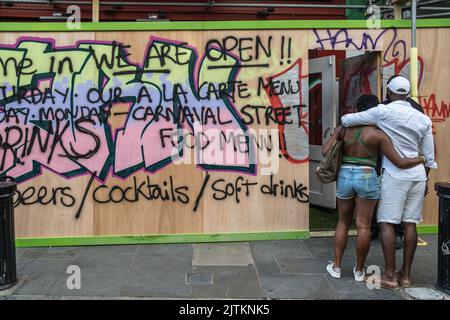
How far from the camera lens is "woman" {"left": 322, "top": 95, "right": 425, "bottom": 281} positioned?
4.70 metres

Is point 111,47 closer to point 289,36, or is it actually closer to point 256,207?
point 289,36

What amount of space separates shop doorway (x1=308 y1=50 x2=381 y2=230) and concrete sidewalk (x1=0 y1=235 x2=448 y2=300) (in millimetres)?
1217

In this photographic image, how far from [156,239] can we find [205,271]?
1.16 metres

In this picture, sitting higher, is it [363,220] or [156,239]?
[363,220]

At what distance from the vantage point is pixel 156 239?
6211 mm

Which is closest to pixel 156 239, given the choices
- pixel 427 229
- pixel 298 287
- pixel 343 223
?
pixel 298 287

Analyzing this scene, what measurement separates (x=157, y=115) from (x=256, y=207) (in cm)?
174

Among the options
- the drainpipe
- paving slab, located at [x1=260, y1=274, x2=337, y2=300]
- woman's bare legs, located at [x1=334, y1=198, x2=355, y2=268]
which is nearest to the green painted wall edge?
the drainpipe

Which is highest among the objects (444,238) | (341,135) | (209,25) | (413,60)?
(209,25)

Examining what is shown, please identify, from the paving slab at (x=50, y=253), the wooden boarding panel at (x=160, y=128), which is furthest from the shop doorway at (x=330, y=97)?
the paving slab at (x=50, y=253)

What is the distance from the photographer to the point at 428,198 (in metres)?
6.59

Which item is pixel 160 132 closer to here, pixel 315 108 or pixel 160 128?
pixel 160 128

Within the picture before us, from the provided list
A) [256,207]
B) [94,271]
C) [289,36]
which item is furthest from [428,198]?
[94,271]

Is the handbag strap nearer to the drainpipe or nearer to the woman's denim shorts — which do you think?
the woman's denim shorts
